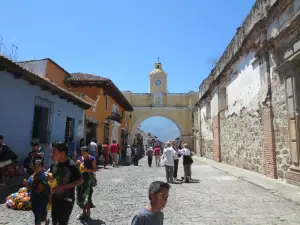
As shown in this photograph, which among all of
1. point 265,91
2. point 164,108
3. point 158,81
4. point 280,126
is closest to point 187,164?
point 280,126

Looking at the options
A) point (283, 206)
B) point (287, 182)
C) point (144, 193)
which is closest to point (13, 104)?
point (144, 193)

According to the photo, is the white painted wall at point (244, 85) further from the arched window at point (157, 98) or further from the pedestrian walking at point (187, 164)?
the arched window at point (157, 98)

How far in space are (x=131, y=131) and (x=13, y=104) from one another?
26677 mm

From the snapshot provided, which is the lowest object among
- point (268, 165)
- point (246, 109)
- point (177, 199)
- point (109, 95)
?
point (177, 199)

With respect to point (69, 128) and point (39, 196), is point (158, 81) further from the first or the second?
point (39, 196)

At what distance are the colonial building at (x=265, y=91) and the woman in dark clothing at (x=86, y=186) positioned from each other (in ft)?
17.9

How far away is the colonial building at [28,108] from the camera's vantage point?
758 cm

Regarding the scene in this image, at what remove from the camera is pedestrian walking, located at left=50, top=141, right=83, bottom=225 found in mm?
3084

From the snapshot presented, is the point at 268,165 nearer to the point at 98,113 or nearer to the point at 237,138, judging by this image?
the point at 237,138

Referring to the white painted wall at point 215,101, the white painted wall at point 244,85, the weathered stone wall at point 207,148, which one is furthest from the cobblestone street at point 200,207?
the weathered stone wall at point 207,148

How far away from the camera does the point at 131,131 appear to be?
34500 millimetres

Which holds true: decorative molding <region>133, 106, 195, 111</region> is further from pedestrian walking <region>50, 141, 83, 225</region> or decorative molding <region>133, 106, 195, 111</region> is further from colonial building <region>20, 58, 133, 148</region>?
pedestrian walking <region>50, 141, 83, 225</region>

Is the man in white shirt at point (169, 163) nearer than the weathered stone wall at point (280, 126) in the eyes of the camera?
No

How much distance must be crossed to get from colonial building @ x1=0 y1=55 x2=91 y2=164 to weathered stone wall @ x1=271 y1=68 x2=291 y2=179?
24.0 ft
